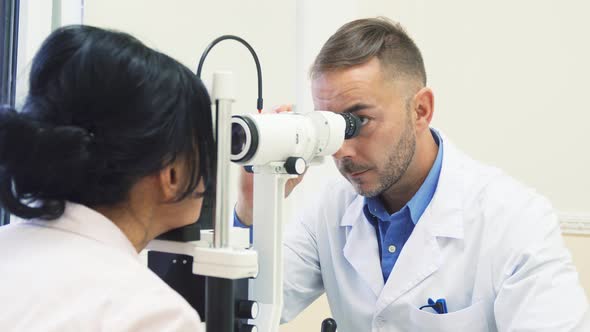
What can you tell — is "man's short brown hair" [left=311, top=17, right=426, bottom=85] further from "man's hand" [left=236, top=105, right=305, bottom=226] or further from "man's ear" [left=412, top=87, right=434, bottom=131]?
"man's hand" [left=236, top=105, right=305, bottom=226]

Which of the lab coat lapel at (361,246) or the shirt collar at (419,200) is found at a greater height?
the shirt collar at (419,200)

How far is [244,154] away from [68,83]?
0.28 metres

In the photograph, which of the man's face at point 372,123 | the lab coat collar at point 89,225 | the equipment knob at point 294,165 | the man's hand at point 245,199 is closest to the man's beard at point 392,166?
the man's face at point 372,123

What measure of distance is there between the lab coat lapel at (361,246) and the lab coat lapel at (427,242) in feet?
0.18

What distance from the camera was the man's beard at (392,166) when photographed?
5.21 feet

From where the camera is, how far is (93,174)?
0.85 m

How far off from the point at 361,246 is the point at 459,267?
10.1 inches

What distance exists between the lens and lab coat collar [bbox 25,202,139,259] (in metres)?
0.85

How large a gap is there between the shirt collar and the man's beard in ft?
0.19

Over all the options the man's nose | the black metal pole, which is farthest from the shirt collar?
the black metal pole

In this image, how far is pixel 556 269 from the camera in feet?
4.31

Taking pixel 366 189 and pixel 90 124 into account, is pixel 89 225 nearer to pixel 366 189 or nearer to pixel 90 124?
pixel 90 124

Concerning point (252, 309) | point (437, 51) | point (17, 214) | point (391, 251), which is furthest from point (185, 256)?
point (437, 51)

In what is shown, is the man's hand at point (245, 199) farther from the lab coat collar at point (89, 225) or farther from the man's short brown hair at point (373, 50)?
the lab coat collar at point (89, 225)
